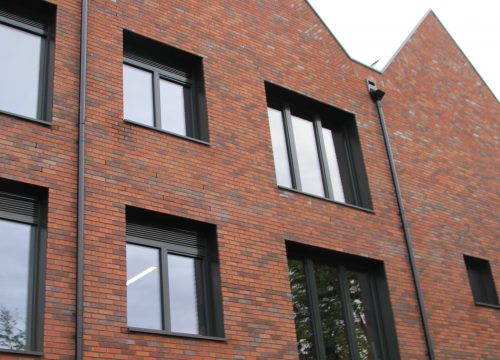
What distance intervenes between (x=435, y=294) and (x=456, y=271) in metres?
1.02

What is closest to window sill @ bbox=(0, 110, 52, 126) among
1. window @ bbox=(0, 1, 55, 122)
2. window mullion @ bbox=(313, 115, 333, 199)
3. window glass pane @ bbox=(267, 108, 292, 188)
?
window @ bbox=(0, 1, 55, 122)

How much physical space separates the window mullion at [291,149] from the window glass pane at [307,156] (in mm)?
173

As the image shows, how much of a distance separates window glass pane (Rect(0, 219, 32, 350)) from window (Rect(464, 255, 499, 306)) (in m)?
9.06

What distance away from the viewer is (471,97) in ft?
58.9

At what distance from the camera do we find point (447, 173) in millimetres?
15719

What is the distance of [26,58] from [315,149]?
18.6 ft

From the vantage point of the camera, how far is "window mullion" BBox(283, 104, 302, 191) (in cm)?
1320

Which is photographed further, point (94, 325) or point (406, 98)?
point (406, 98)

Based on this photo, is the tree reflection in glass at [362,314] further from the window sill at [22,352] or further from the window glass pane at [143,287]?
the window sill at [22,352]

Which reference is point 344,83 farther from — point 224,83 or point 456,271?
point 456,271

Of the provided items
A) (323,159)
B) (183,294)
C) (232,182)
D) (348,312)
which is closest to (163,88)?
(232,182)

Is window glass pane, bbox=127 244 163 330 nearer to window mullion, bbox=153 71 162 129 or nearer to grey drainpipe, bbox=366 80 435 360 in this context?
window mullion, bbox=153 71 162 129

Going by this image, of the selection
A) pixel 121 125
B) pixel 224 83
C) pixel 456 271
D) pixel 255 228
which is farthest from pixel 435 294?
pixel 121 125

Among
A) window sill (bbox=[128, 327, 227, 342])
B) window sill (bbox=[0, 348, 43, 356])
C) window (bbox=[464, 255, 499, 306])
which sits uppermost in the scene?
window (bbox=[464, 255, 499, 306])
